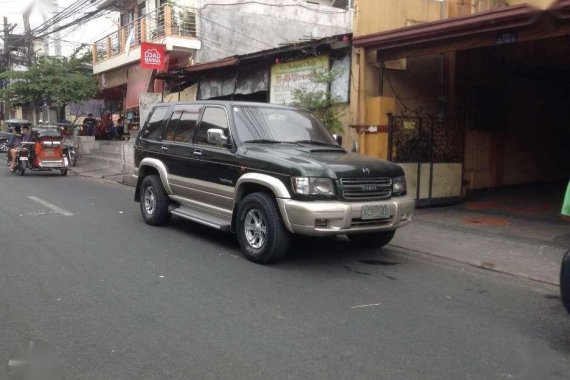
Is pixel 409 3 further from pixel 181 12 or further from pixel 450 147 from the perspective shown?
pixel 181 12

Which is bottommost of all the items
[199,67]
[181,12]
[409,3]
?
[199,67]

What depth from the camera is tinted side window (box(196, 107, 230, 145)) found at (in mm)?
7426

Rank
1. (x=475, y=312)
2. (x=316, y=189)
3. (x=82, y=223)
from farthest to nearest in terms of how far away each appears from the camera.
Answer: (x=82, y=223), (x=316, y=189), (x=475, y=312)

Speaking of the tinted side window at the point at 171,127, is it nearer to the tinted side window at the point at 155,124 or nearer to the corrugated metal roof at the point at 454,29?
the tinted side window at the point at 155,124

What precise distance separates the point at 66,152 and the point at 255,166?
1426cm

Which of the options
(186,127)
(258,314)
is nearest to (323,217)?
(258,314)

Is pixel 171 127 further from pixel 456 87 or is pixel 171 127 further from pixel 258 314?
pixel 456 87

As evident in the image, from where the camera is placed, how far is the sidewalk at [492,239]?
23.0 ft

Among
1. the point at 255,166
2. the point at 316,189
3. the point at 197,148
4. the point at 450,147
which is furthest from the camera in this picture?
the point at 450,147

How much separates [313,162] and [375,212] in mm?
938

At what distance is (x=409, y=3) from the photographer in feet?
39.2

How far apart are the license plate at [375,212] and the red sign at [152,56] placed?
41.7 ft

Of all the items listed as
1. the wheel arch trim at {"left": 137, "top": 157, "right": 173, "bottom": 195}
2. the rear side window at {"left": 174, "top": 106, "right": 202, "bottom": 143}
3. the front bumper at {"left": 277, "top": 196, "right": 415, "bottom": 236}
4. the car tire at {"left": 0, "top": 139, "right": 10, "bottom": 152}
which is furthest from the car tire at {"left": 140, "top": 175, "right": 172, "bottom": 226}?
the car tire at {"left": 0, "top": 139, "right": 10, "bottom": 152}

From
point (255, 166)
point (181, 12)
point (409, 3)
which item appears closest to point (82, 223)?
point (255, 166)
